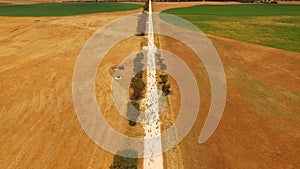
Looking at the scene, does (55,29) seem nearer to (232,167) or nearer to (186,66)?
(186,66)

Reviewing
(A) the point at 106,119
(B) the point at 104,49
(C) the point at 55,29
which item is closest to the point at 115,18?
(C) the point at 55,29

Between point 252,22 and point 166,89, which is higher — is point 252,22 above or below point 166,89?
above

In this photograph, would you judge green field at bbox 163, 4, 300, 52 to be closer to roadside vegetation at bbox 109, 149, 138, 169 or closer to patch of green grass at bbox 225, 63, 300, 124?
patch of green grass at bbox 225, 63, 300, 124

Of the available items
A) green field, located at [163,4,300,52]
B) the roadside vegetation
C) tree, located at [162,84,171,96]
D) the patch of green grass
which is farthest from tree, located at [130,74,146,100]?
green field, located at [163,4,300,52]

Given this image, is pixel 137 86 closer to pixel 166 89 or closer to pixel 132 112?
pixel 166 89

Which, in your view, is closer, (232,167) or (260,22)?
(232,167)

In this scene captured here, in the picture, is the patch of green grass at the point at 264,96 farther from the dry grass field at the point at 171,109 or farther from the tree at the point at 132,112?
the tree at the point at 132,112

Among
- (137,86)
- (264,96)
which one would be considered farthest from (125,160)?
(264,96)
